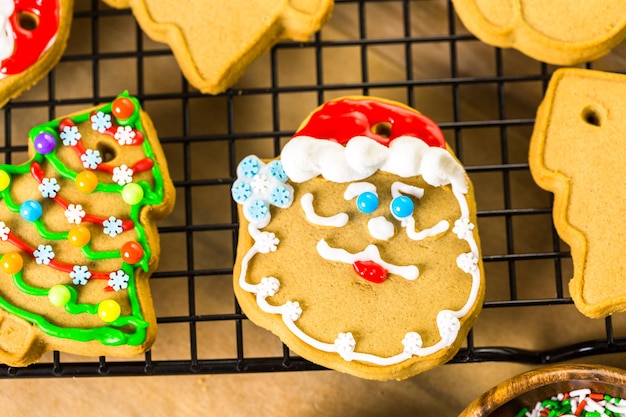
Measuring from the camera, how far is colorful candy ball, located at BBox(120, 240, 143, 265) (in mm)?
1182

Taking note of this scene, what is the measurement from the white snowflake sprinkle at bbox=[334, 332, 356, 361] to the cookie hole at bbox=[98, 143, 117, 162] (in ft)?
1.50

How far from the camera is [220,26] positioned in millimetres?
1250

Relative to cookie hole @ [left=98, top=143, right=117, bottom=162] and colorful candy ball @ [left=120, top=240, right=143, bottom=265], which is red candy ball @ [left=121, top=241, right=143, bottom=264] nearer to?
colorful candy ball @ [left=120, top=240, right=143, bottom=265]

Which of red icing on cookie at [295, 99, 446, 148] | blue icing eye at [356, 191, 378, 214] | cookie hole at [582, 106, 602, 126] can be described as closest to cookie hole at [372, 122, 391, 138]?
red icing on cookie at [295, 99, 446, 148]

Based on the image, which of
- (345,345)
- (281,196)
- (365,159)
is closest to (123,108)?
(281,196)

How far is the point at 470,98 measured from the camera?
1.46 meters

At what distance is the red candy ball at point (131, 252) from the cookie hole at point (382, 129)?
40cm

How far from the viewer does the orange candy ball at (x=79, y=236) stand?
1183 mm

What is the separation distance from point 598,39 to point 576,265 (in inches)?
13.8

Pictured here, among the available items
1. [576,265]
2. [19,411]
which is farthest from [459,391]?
[19,411]

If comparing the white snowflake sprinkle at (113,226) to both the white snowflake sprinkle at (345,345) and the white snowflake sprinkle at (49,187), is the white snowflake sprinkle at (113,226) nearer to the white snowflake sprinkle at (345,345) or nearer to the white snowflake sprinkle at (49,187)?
the white snowflake sprinkle at (49,187)

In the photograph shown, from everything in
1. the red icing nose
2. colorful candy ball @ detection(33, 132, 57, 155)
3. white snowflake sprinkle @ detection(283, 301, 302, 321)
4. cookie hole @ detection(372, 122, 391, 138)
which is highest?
cookie hole @ detection(372, 122, 391, 138)

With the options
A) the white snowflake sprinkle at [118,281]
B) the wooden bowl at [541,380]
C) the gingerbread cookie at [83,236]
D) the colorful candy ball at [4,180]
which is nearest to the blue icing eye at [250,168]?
the gingerbread cookie at [83,236]

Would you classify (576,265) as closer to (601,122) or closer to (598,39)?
(601,122)
